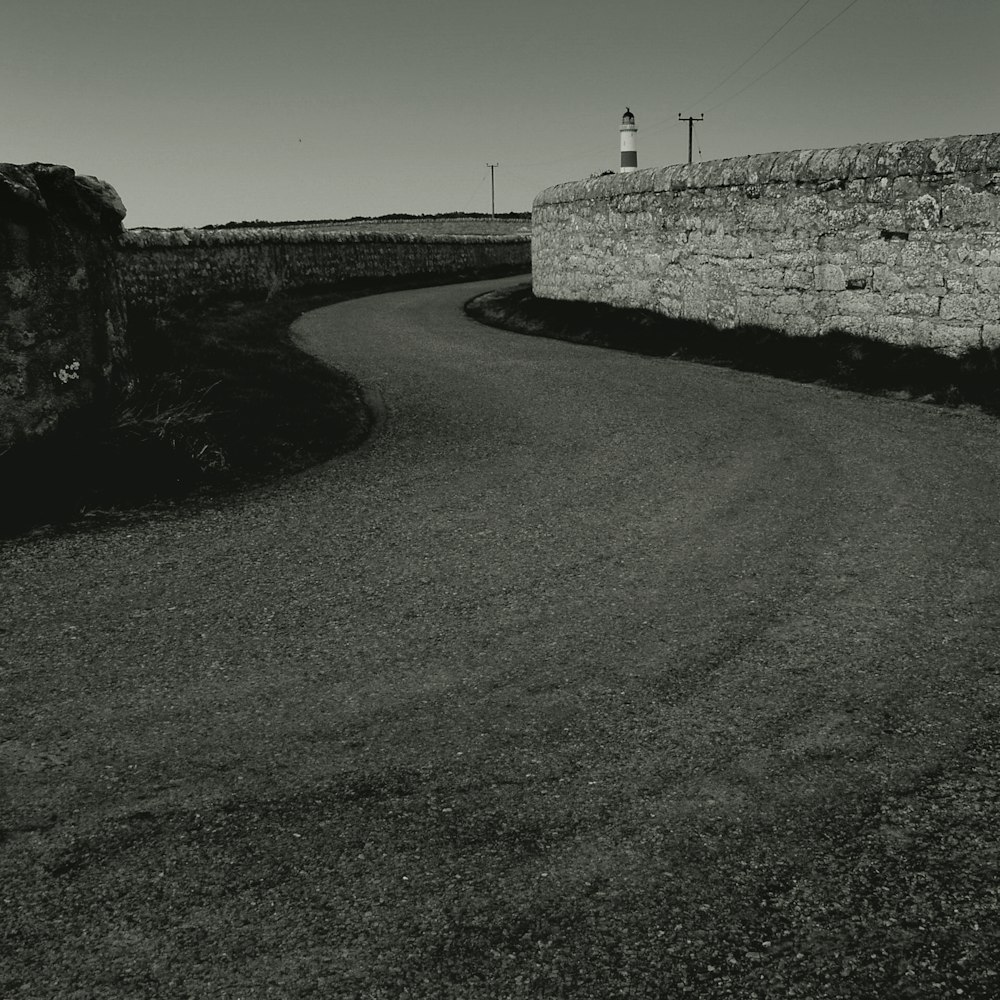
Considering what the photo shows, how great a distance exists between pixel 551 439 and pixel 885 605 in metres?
4.30

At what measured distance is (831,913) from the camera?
112 inches

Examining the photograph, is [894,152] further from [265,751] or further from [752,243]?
[265,751]

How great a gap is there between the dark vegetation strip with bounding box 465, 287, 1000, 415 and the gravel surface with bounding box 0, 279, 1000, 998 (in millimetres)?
2525

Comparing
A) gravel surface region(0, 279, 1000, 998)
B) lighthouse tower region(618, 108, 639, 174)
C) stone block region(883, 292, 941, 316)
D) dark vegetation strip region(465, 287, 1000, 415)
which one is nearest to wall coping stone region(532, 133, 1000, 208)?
stone block region(883, 292, 941, 316)

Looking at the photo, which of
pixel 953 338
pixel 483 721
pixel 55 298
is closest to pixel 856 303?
pixel 953 338

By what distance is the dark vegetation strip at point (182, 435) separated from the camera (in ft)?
22.8

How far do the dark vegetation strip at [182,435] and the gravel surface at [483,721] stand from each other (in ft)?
1.65

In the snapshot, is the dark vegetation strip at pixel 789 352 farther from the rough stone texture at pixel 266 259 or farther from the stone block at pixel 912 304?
the rough stone texture at pixel 266 259

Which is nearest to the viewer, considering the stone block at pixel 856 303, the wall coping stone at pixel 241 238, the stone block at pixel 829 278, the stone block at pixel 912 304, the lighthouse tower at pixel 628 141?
the stone block at pixel 912 304

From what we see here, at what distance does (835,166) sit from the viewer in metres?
11.1

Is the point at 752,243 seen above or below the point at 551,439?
above

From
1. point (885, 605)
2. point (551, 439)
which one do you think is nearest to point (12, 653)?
point (885, 605)

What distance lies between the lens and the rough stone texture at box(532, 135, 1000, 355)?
996 cm

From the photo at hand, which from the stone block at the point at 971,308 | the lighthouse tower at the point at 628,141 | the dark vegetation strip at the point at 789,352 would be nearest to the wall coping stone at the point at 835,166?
the stone block at the point at 971,308
